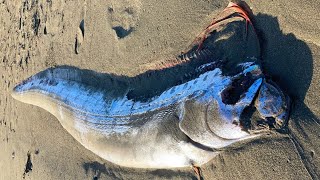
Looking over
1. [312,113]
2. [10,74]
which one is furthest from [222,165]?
[10,74]

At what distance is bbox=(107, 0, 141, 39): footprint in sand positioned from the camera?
6.56 m

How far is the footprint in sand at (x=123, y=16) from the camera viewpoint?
258 inches

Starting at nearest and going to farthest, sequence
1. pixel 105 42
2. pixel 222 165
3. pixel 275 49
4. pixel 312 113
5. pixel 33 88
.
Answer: pixel 312 113 < pixel 275 49 < pixel 222 165 < pixel 105 42 < pixel 33 88

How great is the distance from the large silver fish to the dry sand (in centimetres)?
18

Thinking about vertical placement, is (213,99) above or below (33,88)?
below

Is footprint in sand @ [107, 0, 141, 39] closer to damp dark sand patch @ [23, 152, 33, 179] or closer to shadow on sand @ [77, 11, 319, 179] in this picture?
shadow on sand @ [77, 11, 319, 179]

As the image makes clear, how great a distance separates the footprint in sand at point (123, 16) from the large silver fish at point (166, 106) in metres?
0.69

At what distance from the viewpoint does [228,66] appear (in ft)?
18.5

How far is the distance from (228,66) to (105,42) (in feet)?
6.93

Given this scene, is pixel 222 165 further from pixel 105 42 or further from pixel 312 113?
pixel 105 42

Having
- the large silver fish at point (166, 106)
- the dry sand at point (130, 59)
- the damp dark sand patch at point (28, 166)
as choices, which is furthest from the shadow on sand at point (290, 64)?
the damp dark sand patch at point (28, 166)

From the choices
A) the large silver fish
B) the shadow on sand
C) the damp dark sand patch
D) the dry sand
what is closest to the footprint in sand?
the dry sand

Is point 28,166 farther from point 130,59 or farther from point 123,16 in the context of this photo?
point 123,16

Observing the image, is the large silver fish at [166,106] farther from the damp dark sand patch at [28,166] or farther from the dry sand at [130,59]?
the damp dark sand patch at [28,166]
